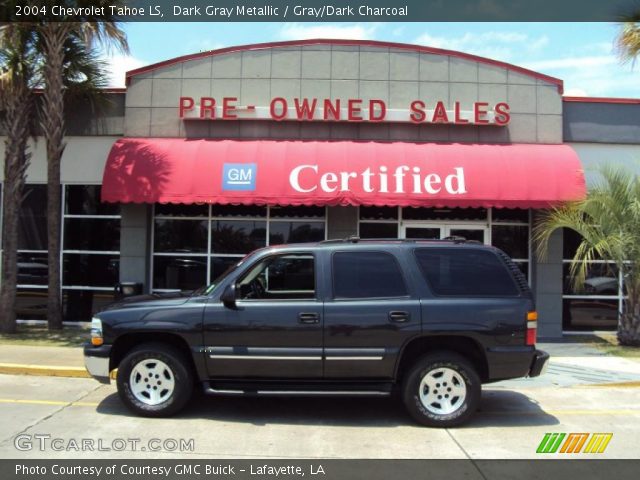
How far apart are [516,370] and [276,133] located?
334 inches

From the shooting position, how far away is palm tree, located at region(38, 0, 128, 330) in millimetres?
11680

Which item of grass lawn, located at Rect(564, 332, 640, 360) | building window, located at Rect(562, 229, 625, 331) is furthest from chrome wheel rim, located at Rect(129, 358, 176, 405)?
building window, located at Rect(562, 229, 625, 331)

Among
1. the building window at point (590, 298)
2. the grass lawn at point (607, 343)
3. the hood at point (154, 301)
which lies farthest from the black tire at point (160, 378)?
the building window at point (590, 298)

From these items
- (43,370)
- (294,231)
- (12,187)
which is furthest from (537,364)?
(12,187)

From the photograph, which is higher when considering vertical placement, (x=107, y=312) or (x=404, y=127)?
(x=404, y=127)

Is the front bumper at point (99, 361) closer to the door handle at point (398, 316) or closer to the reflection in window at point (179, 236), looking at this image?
the door handle at point (398, 316)

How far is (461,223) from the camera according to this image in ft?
43.5

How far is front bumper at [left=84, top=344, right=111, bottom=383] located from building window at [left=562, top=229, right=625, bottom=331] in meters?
10.5

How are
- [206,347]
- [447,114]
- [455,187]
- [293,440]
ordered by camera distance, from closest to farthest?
1. [293,440]
2. [206,347]
3. [455,187]
4. [447,114]

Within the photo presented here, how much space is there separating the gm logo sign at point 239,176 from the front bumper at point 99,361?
5.99 meters

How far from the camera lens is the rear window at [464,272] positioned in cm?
636

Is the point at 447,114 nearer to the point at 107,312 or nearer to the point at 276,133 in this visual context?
the point at 276,133

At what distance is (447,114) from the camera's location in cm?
1302

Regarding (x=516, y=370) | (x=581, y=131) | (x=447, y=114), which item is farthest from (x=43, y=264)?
(x=581, y=131)
